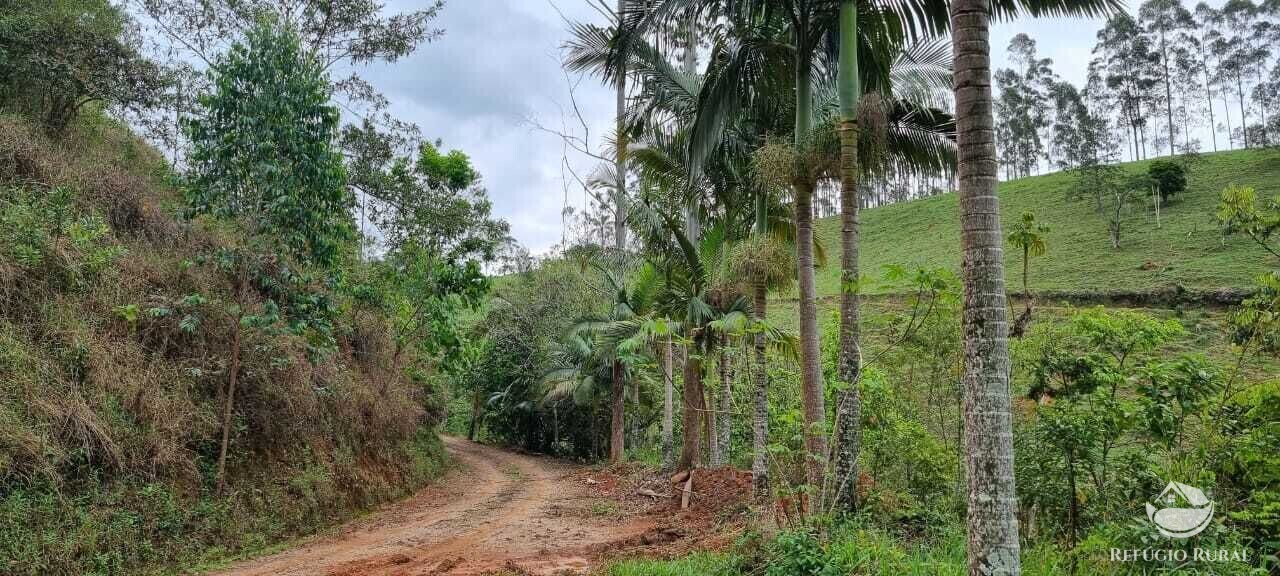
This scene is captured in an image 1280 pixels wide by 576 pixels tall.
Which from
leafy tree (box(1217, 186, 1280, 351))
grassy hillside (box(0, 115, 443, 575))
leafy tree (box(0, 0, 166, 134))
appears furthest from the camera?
leafy tree (box(0, 0, 166, 134))

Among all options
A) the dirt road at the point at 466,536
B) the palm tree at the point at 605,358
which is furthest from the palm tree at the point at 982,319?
the palm tree at the point at 605,358

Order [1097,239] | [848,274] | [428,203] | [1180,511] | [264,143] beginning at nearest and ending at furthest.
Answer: [1180,511] → [848,274] → [264,143] → [428,203] → [1097,239]

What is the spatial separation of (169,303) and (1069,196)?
56.7m

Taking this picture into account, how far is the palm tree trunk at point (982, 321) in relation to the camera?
13.2 feet

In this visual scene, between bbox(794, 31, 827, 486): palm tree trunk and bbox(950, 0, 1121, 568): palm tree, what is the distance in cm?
261

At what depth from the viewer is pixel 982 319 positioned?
4.18 meters

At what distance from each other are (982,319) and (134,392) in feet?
31.7

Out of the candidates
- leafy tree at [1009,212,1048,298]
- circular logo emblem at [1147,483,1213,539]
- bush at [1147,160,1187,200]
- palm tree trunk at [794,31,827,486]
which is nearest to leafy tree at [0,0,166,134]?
palm tree trunk at [794,31,827,486]

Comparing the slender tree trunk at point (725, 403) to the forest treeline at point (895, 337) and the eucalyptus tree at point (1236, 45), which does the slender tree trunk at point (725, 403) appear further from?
the eucalyptus tree at point (1236, 45)

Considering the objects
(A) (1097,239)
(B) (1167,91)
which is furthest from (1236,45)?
(A) (1097,239)

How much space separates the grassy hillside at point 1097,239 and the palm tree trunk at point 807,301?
1285cm

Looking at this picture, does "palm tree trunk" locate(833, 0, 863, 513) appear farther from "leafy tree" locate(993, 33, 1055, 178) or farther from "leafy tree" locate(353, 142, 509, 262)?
"leafy tree" locate(993, 33, 1055, 178)

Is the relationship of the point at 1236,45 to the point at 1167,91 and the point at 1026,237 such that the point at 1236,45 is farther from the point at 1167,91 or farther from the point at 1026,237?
the point at 1026,237

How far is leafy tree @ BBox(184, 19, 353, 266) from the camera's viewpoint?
31.7 feet
